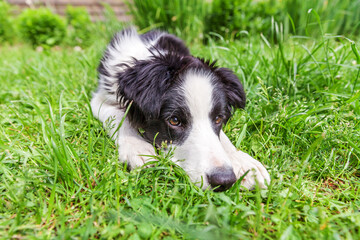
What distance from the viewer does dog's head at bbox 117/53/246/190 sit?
5.88 ft

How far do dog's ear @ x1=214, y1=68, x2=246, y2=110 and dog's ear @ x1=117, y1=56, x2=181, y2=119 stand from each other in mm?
432

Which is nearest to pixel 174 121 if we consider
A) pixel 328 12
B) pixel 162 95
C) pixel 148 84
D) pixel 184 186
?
pixel 162 95

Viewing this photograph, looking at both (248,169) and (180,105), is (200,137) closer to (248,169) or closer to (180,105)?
(180,105)

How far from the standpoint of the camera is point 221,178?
1.56 metres

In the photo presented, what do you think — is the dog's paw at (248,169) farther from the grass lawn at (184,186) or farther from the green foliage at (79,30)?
the green foliage at (79,30)

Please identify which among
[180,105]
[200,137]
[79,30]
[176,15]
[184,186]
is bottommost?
[184,186]

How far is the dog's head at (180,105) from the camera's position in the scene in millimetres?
1793

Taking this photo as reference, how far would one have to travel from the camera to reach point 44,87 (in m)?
3.16

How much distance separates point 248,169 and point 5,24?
24.4 ft

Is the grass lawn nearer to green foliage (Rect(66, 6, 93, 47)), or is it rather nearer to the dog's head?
the dog's head

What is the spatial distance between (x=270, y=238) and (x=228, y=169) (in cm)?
45

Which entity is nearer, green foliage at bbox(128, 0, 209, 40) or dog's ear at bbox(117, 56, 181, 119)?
dog's ear at bbox(117, 56, 181, 119)

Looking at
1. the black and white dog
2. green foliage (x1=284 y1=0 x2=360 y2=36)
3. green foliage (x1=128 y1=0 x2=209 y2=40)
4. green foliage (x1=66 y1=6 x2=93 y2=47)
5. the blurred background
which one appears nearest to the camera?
the black and white dog

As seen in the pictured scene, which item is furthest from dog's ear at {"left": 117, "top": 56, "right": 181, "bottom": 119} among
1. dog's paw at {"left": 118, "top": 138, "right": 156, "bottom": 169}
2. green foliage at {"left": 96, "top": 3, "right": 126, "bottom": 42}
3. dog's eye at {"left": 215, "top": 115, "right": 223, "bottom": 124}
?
green foliage at {"left": 96, "top": 3, "right": 126, "bottom": 42}
